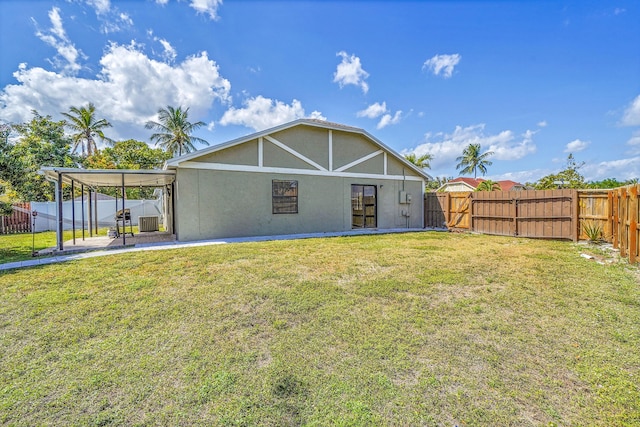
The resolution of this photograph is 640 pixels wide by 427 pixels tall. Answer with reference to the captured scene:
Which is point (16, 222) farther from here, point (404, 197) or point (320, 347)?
point (404, 197)

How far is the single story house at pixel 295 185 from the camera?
967cm

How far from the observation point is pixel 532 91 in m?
14.2

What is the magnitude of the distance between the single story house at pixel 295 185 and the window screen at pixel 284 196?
0.13ft

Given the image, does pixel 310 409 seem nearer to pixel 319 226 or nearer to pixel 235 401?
pixel 235 401

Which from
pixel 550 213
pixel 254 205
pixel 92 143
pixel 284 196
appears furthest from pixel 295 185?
pixel 92 143

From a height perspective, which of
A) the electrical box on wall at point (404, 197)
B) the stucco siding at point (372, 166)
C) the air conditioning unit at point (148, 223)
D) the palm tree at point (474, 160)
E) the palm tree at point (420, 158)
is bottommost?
the air conditioning unit at point (148, 223)

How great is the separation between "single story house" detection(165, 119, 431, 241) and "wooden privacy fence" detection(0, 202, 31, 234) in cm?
961

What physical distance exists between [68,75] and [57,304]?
1984 centimetres

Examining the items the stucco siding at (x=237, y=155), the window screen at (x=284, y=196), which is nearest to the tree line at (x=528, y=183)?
the window screen at (x=284, y=196)

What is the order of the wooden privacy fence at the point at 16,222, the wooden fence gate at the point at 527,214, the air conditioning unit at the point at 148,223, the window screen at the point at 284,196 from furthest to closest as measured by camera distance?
the wooden privacy fence at the point at 16,222, the air conditioning unit at the point at 148,223, the window screen at the point at 284,196, the wooden fence gate at the point at 527,214

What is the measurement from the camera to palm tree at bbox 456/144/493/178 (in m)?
39.4

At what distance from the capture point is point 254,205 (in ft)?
34.6

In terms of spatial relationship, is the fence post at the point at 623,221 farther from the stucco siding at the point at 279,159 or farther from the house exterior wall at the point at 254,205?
the stucco siding at the point at 279,159

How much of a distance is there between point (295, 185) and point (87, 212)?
1499 cm
